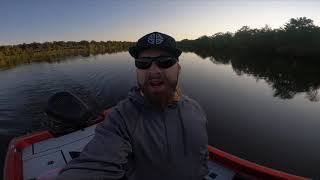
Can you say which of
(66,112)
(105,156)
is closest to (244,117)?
(66,112)

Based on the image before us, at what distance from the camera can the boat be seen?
13.5ft

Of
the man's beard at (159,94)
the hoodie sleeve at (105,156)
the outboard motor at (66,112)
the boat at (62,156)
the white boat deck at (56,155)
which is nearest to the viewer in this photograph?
the hoodie sleeve at (105,156)

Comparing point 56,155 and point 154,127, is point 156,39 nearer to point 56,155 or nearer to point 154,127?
point 154,127

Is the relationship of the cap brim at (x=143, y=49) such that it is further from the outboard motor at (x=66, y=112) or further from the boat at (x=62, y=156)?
the outboard motor at (x=66, y=112)

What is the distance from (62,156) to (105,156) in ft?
13.4

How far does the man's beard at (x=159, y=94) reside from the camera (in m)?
1.65

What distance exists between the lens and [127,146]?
1500 millimetres

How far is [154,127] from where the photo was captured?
1.62 meters

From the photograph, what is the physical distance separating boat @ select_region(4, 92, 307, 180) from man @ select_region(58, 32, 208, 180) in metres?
2.61

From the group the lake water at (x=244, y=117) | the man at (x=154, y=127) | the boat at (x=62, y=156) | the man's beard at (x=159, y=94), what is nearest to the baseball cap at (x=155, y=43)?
the man at (x=154, y=127)

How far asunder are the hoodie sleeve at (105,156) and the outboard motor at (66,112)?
4780 mm

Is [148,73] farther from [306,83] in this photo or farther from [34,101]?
[306,83]

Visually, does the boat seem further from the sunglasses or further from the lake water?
the sunglasses

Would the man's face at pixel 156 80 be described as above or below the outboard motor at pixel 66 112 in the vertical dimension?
above
